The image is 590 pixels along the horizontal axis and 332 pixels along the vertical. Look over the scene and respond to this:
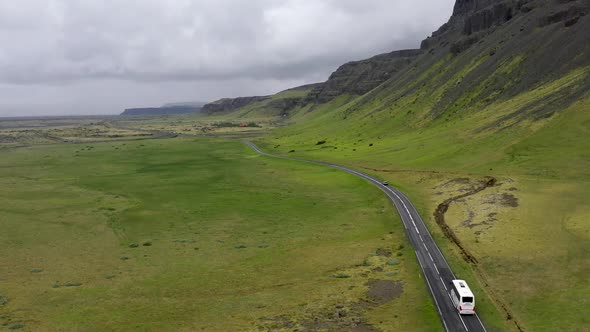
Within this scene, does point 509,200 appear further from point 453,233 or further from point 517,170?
point 517,170

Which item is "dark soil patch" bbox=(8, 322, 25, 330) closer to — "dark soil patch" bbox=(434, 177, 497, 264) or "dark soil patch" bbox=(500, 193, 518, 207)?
"dark soil patch" bbox=(434, 177, 497, 264)

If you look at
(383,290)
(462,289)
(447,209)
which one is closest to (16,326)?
(383,290)

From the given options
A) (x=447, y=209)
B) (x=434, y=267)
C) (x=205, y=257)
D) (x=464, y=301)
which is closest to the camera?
(x=464, y=301)

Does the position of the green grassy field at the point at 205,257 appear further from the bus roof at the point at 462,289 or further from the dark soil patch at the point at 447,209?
the dark soil patch at the point at 447,209

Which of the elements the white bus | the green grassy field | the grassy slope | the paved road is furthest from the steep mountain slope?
the green grassy field

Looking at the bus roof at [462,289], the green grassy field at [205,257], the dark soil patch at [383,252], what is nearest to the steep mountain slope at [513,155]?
the bus roof at [462,289]
